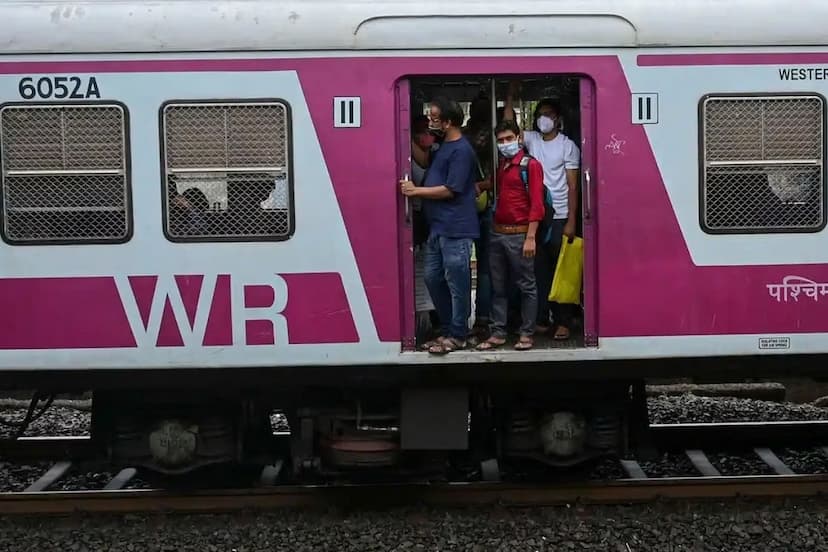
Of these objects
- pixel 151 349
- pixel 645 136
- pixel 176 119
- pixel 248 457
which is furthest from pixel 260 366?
pixel 645 136

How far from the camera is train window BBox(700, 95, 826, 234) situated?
5.81 meters

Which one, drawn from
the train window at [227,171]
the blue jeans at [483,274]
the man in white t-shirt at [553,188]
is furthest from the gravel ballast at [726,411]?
the train window at [227,171]

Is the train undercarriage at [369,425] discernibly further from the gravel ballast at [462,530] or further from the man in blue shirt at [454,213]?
the man in blue shirt at [454,213]

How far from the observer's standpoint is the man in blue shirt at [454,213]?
591 cm

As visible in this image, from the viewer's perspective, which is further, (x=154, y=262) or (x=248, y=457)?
(x=248, y=457)

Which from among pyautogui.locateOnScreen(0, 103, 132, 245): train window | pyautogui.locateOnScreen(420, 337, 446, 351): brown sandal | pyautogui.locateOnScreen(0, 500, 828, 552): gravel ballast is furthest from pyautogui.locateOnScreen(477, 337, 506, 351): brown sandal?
pyautogui.locateOnScreen(0, 103, 132, 245): train window

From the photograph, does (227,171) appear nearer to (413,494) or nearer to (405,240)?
(405,240)

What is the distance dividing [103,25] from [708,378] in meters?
4.24

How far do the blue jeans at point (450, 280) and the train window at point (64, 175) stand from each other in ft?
6.05

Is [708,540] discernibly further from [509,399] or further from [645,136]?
[645,136]

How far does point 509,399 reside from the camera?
6355 mm

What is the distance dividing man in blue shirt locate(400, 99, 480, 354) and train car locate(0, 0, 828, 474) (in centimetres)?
21

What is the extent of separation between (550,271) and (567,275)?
240 mm

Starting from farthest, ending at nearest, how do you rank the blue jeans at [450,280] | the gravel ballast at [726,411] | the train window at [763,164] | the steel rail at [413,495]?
1. the gravel ballast at [726,411]
2. the steel rail at [413,495]
3. the blue jeans at [450,280]
4. the train window at [763,164]
